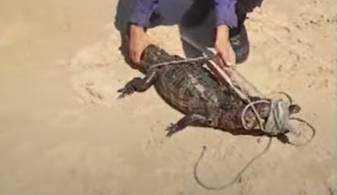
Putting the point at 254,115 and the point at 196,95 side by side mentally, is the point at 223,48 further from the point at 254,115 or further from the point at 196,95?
the point at 254,115

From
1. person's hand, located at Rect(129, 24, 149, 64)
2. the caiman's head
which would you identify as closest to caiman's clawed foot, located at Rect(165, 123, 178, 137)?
the caiman's head

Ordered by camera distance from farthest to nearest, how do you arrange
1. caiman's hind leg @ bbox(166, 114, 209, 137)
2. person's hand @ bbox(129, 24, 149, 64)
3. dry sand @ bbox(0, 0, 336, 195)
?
1. person's hand @ bbox(129, 24, 149, 64)
2. caiman's hind leg @ bbox(166, 114, 209, 137)
3. dry sand @ bbox(0, 0, 336, 195)

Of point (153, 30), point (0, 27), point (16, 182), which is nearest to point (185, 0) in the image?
point (153, 30)

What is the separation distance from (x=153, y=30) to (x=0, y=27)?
0.74 metres

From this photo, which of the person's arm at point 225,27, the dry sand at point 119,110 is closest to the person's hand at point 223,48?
the person's arm at point 225,27

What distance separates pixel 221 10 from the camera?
148 inches

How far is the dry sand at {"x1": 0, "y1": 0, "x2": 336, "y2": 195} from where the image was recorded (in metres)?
3.40

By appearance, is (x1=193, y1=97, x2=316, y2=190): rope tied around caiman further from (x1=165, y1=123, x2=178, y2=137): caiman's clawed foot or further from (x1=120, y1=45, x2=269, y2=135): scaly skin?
(x1=165, y1=123, x2=178, y2=137): caiman's clawed foot

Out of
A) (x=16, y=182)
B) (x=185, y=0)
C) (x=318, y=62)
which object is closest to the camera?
(x=16, y=182)

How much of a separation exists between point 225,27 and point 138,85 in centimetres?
45

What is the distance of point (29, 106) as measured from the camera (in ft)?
12.5

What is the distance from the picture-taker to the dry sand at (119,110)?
11.2 ft

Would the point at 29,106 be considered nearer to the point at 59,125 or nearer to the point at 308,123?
the point at 59,125

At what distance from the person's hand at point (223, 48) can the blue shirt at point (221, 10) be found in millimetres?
37
